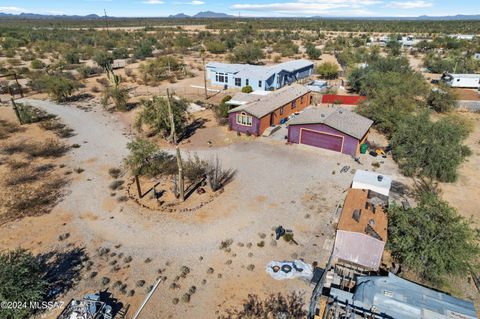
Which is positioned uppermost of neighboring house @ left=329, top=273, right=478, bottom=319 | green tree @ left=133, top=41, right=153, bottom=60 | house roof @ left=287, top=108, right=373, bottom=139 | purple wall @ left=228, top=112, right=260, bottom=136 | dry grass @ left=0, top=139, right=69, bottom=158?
green tree @ left=133, top=41, right=153, bottom=60

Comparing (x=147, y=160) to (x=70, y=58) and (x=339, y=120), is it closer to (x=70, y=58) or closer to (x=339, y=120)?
(x=339, y=120)

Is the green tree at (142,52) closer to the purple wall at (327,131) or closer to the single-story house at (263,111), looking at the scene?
the single-story house at (263,111)

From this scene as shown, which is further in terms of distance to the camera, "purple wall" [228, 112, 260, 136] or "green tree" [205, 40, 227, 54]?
"green tree" [205, 40, 227, 54]

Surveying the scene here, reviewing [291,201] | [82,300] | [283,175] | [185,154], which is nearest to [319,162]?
[283,175]

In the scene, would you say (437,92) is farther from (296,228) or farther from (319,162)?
(296,228)

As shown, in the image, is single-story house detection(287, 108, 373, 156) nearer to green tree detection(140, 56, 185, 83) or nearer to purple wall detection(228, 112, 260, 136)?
purple wall detection(228, 112, 260, 136)

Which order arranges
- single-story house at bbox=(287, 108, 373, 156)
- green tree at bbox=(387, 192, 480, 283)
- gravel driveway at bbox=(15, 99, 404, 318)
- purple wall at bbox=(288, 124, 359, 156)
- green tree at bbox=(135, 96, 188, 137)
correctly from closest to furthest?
green tree at bbox=(387, 192, 480, 283) → gravel driveway at bbox=(15, 99, 404, 318) → purple wall at bbox=(288, 124, 359, 156) → single-story house at bbox=(287, 108, 373, 156) → green tree at bbox=(135, 96, 188, 137)

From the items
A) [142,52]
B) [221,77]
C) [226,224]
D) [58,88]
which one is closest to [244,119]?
[226,224]

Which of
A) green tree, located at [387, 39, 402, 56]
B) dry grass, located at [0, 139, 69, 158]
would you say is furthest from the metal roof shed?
green tree, located at [387, 39, 402, 56]
